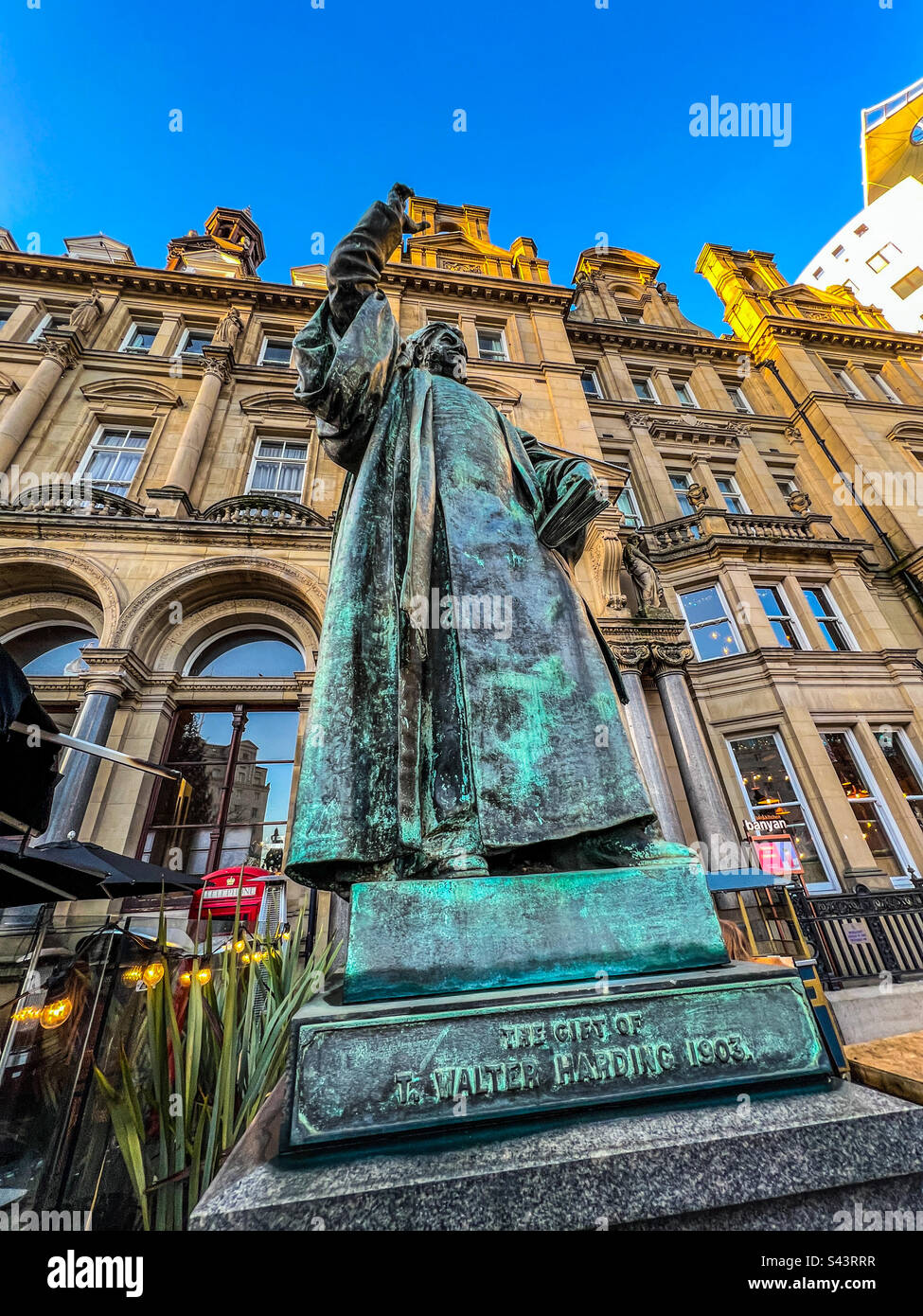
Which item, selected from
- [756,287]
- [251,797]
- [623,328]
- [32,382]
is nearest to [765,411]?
Answer: [623,328]

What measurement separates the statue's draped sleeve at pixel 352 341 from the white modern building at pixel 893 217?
5005 cm

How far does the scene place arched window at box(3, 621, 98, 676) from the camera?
10.7 meters

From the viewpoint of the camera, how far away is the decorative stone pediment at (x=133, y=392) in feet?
48.5

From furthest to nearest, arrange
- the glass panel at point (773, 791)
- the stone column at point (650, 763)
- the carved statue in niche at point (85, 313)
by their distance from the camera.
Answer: the carved statue in niche at point (85, 313), the glass panel at point (773, 791), the stone column at point (650, 763)

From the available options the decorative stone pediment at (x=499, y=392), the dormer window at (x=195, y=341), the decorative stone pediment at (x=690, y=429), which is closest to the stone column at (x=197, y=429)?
the dormer window at (x=195, y=341)

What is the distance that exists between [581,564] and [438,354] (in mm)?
9367

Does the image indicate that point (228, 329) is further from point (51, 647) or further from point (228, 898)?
point (228, 898)

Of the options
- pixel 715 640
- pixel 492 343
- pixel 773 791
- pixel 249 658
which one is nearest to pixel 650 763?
pixel 773 791

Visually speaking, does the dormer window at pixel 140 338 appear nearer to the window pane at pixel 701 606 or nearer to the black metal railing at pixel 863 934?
the window pane at pixel 701 606

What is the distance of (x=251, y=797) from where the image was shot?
996 cm

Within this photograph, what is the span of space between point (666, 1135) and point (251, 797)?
1004 centimetres

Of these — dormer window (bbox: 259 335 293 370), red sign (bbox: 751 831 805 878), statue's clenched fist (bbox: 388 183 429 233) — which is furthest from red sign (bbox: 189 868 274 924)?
dormer window (bbox: 259 335 293 370)

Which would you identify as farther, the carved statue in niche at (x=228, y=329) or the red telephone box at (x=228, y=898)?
the carved statue in niche at (x=228, y=329)
